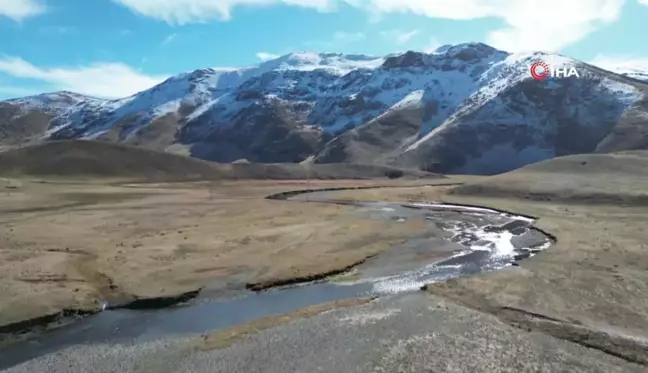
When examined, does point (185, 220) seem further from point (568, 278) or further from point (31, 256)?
point (568, 278)

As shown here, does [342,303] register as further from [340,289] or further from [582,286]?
[582,286]

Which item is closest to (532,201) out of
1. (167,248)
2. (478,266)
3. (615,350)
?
(478,266)

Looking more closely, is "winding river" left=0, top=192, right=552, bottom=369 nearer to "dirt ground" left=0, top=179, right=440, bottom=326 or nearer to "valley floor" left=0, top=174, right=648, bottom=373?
"valley floor" left=0, top=174, right=648, bottom=373

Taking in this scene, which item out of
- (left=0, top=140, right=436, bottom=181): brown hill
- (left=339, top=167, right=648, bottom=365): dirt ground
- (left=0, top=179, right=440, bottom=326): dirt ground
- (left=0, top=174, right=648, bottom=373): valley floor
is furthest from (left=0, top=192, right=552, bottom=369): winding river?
(left=0, top=140, right=436, bottom=181): brown hill

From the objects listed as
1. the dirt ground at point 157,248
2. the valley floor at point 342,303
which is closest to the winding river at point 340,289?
the valley floor at point 342,303

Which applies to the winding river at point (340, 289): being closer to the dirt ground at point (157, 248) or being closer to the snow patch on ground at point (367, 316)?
the dirt ground at point (157, 248)
